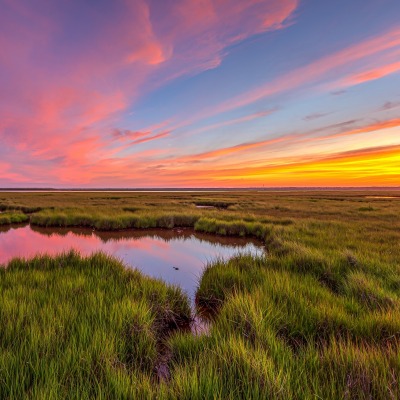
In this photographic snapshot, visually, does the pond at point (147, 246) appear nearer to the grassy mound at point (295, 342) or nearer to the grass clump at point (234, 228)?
the grass clump at point (234, 228)

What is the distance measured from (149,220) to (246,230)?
849 centimetres

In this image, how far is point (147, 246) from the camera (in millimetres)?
14258

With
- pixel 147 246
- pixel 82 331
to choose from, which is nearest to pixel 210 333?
pixel 82 331

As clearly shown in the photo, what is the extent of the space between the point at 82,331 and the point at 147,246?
35.7 ft

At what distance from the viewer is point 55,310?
4.25 meters

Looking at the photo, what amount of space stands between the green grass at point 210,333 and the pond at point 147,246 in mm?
2320

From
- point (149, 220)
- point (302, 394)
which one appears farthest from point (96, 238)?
point (302, 394)

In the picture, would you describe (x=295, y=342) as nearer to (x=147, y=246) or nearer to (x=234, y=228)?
(x=147, y=246)

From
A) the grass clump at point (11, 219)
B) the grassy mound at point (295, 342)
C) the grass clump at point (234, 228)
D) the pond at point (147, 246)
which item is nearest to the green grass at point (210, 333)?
the grassy mound at point (295, 342)

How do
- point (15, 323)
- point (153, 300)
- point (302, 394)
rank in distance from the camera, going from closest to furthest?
point (302, 394)
point (15, 323)
point (153, 300)

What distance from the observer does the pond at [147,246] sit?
33.4 ft

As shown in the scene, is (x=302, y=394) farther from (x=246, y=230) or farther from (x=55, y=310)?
Result: (x=246, y=230)

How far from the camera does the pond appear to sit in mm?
10168

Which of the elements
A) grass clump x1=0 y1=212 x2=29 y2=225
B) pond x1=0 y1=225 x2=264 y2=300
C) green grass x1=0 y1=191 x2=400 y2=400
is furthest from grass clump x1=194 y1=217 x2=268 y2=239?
grass clump x1=0 y1=212 x2=29 y2=225
